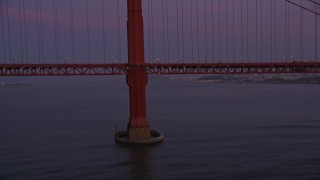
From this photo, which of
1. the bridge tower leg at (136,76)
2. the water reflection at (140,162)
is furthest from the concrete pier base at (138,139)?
the water reflection at (140,162)

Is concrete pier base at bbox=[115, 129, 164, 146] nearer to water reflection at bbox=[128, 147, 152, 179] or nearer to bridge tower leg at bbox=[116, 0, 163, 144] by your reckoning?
bridge tower leg at bbox=[116, 0, 163, 144]

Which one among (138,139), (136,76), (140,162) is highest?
(136,76)

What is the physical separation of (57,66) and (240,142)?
14.6m

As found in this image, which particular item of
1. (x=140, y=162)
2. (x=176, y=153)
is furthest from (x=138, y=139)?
(x=140, y=162)

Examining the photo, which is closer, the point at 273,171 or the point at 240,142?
the point at 273,171

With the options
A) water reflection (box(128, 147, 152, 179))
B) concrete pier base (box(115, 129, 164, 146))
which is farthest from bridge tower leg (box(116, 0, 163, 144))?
water reflection (box(128, 147, 152, 179))

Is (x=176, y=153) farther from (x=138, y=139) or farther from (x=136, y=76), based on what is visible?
(x=136, y=76)

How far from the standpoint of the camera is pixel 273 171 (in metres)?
25.4

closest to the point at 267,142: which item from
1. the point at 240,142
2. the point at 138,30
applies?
the point at 240,142

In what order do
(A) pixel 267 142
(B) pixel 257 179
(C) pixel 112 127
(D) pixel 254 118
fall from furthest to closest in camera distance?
(D) pixel 254 118
(C) pixel 112 127
(A) pixel 267 142
(B) pixel 257 179

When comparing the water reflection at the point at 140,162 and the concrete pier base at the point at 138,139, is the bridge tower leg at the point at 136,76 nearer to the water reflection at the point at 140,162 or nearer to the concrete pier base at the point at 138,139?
the concrete pier base at the point at 138,139

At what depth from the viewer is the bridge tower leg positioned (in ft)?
110

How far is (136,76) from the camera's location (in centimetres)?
3419

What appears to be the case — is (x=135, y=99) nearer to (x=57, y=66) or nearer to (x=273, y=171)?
(x=57, y=66)
